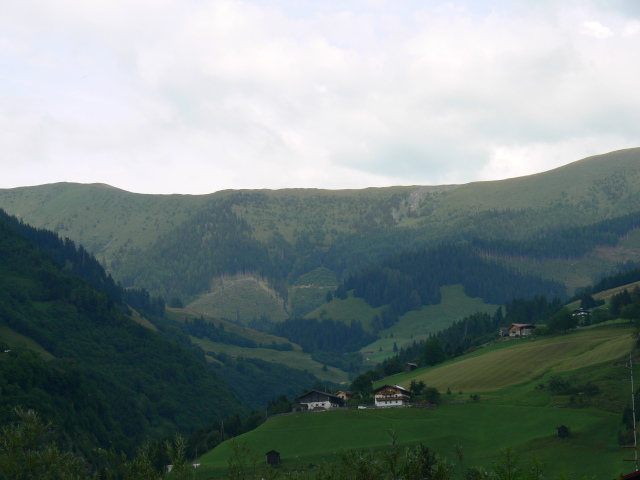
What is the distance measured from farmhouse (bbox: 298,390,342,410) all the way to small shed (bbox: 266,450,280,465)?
36.6m

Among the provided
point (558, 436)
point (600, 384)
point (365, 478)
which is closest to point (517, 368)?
point (600, 384)

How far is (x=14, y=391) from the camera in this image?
149m

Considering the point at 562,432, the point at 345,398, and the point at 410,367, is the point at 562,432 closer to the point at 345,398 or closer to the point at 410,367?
the point at 345,398

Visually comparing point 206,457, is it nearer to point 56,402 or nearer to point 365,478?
point 56,402

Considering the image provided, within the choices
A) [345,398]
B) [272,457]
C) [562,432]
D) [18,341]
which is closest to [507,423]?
[562,432]

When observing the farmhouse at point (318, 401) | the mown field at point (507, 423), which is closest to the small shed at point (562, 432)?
the mown field at point (507, 423)

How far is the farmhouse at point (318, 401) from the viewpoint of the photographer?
486ft

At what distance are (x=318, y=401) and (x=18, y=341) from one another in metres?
84.5

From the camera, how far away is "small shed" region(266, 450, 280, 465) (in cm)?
10888

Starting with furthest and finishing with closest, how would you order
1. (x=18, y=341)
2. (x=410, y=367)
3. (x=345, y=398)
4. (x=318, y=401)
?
1. (x=410, y=367)
2. (x=18, y=341)
3. (x=345, y=398)
4. (x=318, y=401)

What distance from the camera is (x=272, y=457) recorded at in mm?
109688

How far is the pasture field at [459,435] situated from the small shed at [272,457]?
1.32 m

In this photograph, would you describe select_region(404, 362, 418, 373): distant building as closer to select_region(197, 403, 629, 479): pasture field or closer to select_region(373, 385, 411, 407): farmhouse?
select_region(373, 385, 411, 407): farmhouse

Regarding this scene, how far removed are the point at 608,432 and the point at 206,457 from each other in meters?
58.1
